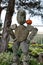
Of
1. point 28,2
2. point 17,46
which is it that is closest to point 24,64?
point 17,46

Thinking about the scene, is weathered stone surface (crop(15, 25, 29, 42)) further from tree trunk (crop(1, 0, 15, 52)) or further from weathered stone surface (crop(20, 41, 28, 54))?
tree trunk (crop(1, 0, 15, 52))

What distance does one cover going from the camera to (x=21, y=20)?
5.12 m

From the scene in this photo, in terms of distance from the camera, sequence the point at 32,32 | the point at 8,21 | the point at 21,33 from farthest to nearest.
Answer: the point at 8,21
the point at 21,33
the point at 32,32

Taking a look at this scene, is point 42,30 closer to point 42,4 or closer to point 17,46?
point 42,4

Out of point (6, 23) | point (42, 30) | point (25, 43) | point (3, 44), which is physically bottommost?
point (42, 30)

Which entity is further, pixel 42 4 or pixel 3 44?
pixel 42 4

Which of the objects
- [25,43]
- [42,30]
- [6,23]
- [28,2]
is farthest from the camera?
[42,30]

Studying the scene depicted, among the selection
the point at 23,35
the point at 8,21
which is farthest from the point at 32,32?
the point at 8,21

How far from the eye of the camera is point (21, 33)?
5.11m

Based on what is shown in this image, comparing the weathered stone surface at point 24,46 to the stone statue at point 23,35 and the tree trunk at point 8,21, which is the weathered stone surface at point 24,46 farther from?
the tree trunk at point 8,21

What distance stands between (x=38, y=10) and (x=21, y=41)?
665 cm

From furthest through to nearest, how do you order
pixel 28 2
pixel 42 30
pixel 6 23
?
pixel 42 30, pixel 28 2, pixel 6 23

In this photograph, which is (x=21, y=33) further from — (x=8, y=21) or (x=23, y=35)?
(x=8, y=21)

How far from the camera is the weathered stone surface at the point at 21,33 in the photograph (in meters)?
5.11
